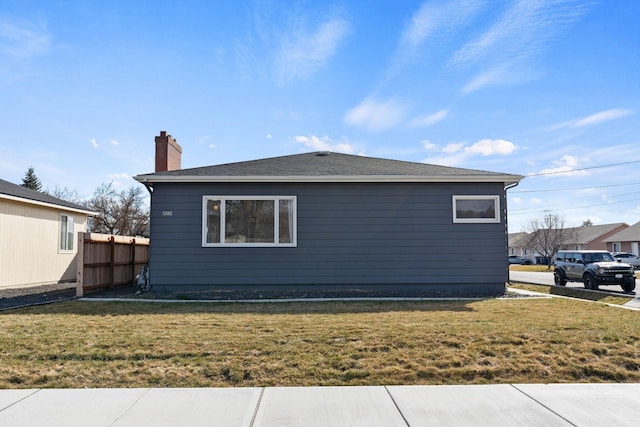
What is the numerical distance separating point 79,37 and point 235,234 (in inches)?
244

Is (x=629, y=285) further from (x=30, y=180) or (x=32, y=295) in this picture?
(x=30, y=180)

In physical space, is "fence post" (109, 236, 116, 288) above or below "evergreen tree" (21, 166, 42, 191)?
below

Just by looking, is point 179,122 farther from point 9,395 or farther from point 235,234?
point 9,395

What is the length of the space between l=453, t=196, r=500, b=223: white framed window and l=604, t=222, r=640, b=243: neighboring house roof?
1851 inches

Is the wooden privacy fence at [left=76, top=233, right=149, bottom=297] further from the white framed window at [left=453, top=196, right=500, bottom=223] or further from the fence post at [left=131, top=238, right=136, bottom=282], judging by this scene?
the white framed window at [left=453, top=196, right=500, bottom=223]

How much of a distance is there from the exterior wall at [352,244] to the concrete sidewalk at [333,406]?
703 cm

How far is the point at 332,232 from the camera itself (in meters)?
11.9

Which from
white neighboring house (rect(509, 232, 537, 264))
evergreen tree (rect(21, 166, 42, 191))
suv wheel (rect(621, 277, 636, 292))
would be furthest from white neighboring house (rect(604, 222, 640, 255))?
evergreen tree (rect(21, 166, 42, 191))

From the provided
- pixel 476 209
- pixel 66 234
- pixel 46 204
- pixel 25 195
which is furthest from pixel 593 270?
pixel 25 195

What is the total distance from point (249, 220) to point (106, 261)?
464 centimetres

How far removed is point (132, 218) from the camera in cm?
3862

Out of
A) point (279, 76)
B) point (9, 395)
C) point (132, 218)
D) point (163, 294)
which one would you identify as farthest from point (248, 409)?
point (132, 218)

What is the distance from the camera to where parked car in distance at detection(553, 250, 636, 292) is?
53.2 feet

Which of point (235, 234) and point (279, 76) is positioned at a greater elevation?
point (279, 76)
